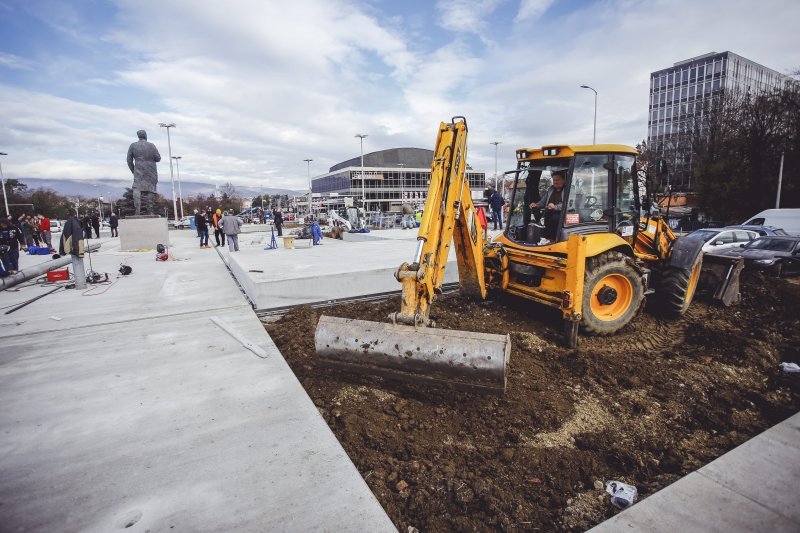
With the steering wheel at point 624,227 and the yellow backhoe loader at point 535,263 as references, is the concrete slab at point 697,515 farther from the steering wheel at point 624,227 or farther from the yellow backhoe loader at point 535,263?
the steering wheel at point 624,227

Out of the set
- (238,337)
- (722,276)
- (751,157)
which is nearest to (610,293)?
(722,276)

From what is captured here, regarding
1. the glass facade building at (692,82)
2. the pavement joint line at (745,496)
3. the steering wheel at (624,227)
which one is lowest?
the pavement joint line at (745,496)

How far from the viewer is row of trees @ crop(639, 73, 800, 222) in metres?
27.4

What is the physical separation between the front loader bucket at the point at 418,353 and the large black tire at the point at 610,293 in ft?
8.12

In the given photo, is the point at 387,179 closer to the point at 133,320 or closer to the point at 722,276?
the point at 722,276

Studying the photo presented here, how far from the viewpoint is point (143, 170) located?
16.0 m

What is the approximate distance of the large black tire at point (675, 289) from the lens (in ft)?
20.8

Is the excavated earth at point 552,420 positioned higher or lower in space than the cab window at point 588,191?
lower

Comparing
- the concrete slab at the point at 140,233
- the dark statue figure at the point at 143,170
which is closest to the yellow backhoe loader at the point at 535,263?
the concrete slab at the point at 140,233

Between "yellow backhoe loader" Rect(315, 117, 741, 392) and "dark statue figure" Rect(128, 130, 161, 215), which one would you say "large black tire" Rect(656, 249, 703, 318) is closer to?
"yellow backhoe loader" Rect(315, 117, 741, 392)

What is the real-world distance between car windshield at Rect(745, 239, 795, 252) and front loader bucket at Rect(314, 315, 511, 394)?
517 inches

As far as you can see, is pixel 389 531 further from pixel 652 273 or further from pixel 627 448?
pixel 652 273

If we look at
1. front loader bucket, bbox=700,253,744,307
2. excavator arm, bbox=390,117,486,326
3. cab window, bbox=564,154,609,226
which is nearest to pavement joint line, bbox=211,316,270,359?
excavator arm, bbox=390,117,486,326

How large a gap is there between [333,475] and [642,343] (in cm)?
501
